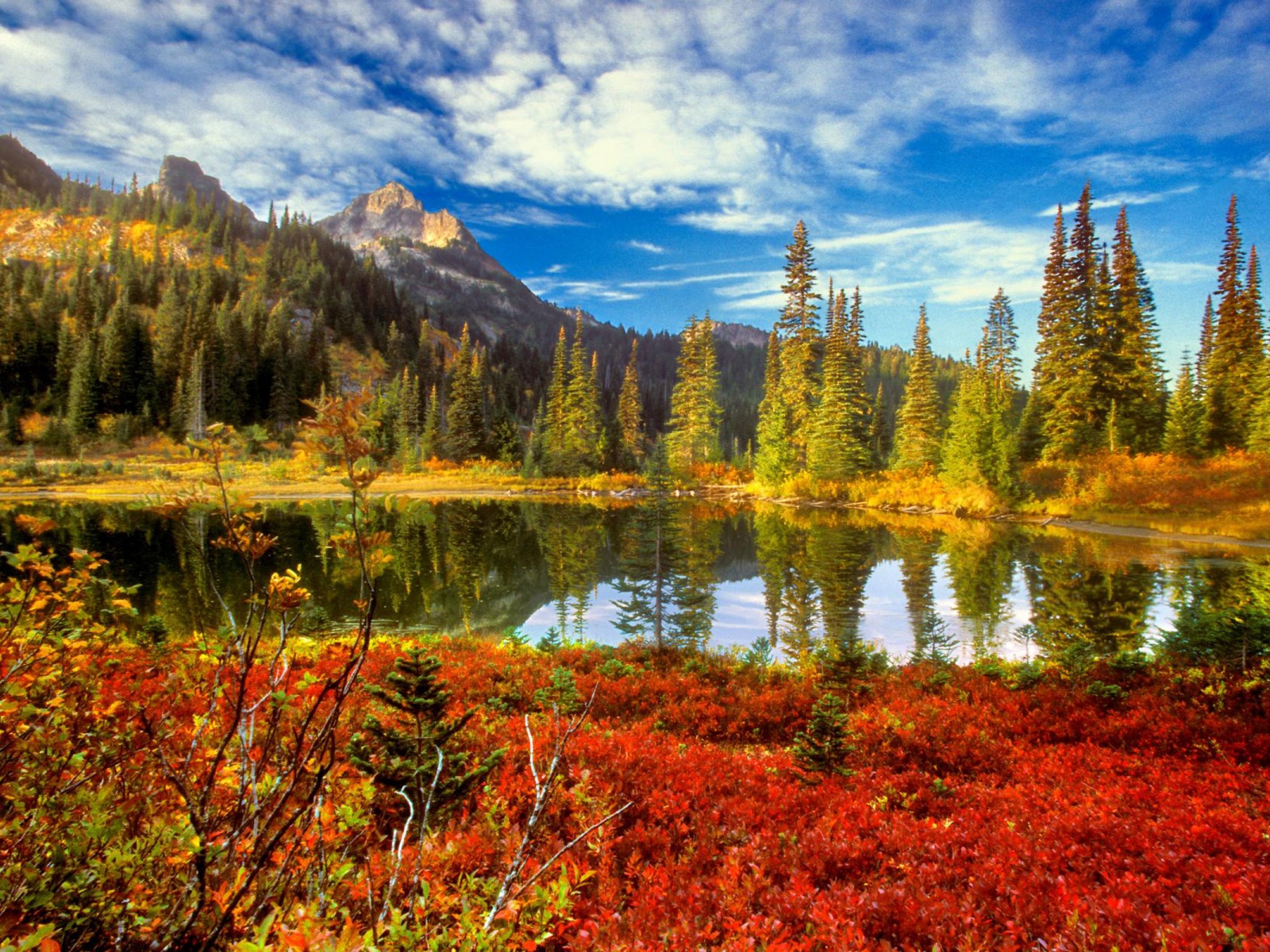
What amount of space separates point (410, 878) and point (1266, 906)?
432cm

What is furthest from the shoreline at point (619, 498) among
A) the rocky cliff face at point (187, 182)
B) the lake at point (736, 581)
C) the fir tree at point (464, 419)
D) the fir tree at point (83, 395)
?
the rocky cliff face at point (187, 182)

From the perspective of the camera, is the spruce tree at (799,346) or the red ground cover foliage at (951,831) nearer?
the red ground cover foliage at (951,831)

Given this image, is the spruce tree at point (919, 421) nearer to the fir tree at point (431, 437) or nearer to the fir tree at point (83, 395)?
the fir tree at point (431, 437)

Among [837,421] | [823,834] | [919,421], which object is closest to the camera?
[823,834]

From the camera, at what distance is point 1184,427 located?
109 feet

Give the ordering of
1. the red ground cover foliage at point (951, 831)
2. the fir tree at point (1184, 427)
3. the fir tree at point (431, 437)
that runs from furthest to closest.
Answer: the fir tree at point (431, 437) → the fir tree at point (1184, 427) → the red ground cover foliage at point (951, 831)

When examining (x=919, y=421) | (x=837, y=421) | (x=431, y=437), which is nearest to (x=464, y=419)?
(x=431, y=437)

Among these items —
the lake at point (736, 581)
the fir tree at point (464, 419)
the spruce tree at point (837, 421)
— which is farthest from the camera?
the fir tree at point (464, 419)

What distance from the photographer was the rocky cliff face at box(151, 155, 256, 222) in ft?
585

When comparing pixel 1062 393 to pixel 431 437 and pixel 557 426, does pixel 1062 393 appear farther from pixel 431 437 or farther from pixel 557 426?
pixel 431 437

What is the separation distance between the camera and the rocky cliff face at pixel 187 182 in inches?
7025

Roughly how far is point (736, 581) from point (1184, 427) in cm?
3052

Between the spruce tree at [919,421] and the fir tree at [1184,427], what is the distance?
12.4m

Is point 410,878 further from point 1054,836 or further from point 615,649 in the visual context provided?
point 615,649
